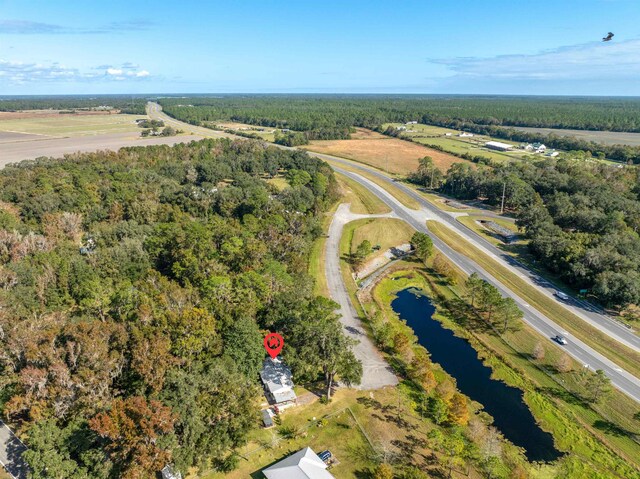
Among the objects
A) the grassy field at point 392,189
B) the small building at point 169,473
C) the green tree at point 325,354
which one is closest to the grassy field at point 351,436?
the small building at point 169,473

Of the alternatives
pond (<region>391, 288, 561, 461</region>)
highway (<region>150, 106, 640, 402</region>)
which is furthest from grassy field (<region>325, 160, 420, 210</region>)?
pond (<region>391, 288, 561, 461</region>)

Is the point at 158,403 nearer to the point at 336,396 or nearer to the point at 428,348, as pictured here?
the point at 336,396

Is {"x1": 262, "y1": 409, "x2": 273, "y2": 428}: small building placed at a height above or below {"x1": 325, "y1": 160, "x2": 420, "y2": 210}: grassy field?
below

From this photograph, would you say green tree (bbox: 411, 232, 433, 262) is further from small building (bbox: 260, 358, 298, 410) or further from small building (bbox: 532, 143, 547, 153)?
small building (bbox: 532, 143, 547, 153)

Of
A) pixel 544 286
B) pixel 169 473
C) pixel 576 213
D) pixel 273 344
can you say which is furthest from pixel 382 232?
pixel 169 473

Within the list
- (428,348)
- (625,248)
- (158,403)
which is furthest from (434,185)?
(158,403)

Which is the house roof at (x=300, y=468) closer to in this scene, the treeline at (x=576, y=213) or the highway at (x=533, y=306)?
the highway at (x=533, y=306)
